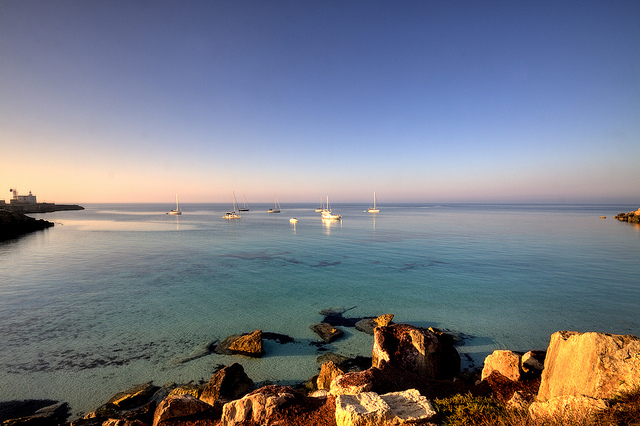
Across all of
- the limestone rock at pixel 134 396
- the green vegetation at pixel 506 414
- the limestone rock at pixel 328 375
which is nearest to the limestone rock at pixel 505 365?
the green vegetation at pixel 506 414

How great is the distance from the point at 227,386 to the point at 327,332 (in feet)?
24.2

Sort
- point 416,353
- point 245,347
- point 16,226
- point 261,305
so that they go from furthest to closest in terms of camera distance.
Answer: point 16,226
point 261,305
point 245,347
point 416,353

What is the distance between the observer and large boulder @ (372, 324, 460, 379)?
487 inches

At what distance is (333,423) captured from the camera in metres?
7.32

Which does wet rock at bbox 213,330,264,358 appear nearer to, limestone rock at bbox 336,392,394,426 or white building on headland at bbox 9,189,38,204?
limestone rock at bbox 336,392,394,426

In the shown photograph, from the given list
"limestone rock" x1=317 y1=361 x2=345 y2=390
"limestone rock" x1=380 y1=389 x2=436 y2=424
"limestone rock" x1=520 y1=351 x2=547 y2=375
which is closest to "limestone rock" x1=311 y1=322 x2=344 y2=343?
"limestone rock" x1=317 y1=361 x2=345 y2=390

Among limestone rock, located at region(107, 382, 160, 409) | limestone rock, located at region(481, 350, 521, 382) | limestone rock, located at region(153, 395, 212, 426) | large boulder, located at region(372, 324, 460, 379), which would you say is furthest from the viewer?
large boulder, located at region(372, 324, 460, 379)

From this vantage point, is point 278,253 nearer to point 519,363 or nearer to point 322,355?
point 322,355

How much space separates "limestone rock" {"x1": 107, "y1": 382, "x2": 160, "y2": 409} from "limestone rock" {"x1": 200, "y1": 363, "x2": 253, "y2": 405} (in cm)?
257

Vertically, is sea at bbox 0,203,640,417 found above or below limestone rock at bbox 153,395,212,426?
below

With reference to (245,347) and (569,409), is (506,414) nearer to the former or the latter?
(569,409)

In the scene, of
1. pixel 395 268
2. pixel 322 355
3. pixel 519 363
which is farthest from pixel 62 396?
pixel 395 268

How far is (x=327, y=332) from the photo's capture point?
17.6 metres

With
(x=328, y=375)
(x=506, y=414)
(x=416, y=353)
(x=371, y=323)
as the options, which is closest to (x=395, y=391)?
(x=506, y=414)
